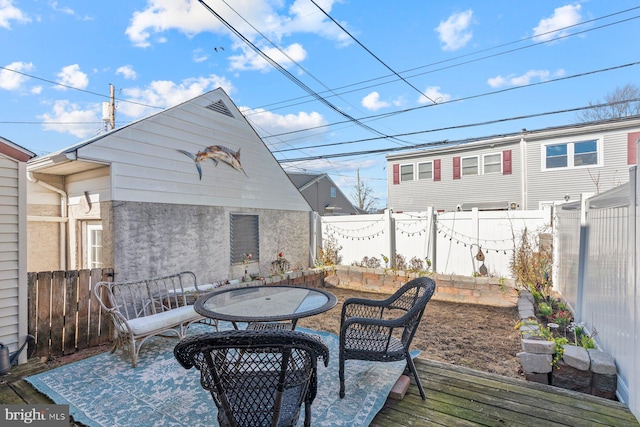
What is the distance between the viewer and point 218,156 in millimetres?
6035

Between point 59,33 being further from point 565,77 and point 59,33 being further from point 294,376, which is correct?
point 565,77

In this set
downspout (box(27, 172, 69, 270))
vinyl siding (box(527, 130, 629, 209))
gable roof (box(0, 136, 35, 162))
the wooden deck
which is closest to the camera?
the wooden deck

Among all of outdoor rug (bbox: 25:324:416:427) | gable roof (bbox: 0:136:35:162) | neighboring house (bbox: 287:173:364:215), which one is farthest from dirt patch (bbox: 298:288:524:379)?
neighboring house (bbox: 287:173:364:215)

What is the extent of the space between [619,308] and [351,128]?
9.74 m

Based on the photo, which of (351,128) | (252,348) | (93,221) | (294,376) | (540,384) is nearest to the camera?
(252,348)

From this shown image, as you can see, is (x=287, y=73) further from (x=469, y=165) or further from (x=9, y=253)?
(x=469, y=165)

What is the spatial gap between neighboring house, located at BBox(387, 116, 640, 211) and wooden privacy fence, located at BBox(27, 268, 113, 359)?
10822 mm

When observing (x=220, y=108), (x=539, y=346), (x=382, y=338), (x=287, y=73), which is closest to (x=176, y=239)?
(x=220, y=108)

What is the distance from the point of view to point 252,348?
53.9 inches

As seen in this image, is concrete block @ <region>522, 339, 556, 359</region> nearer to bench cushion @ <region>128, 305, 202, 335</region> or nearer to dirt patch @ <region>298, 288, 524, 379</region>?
dirt patch @ <region>298, 288, 524, 379</region>

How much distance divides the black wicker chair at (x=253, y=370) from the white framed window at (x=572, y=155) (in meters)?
11.9

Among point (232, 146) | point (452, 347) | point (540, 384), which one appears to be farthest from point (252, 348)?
point (232, 146)

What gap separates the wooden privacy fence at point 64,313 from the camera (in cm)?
336

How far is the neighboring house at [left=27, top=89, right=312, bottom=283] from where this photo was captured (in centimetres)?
438
